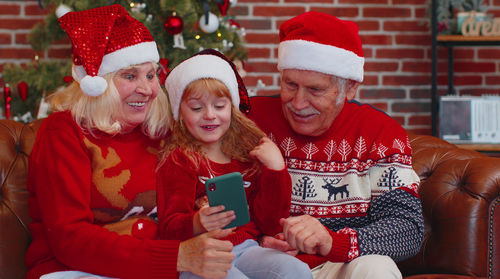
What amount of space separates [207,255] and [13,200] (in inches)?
35.4

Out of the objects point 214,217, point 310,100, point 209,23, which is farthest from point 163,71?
point 214,217

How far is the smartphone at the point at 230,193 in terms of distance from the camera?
152cm

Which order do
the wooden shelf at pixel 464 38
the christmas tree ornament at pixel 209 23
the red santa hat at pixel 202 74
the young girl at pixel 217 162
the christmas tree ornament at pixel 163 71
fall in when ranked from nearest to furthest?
the young girl at pixel 217 162
the red santa hat at pixel 202 74
the christmas tree ornament at pixel 163 71
the christmas tree ornament at pixel 209 23
the wooden shelf at pixel 464 38

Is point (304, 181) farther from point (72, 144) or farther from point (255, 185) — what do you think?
point (72, 144)

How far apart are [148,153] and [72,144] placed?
0.84ft

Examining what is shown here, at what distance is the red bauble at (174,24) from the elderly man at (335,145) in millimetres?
967

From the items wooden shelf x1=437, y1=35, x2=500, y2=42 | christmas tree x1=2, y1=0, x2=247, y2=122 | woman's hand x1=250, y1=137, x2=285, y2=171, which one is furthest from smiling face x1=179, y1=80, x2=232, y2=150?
wooden shelf x1=437, y1=35, x2=500, y2=42

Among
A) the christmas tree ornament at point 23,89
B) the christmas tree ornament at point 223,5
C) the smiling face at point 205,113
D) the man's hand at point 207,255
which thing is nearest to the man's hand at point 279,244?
the man's hand at point 207,255

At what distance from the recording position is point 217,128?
1.77 meters

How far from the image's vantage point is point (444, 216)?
81.0 inches

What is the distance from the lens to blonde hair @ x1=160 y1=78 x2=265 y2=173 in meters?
1.77

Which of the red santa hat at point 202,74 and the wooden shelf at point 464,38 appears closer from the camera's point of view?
the red santa hat at point 202,74

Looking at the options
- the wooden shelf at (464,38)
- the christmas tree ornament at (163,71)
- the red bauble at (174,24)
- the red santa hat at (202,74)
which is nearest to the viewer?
the red santa hat at (202,74)

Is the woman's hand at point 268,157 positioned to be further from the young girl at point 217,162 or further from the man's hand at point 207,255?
the man's hand at point 207,255
